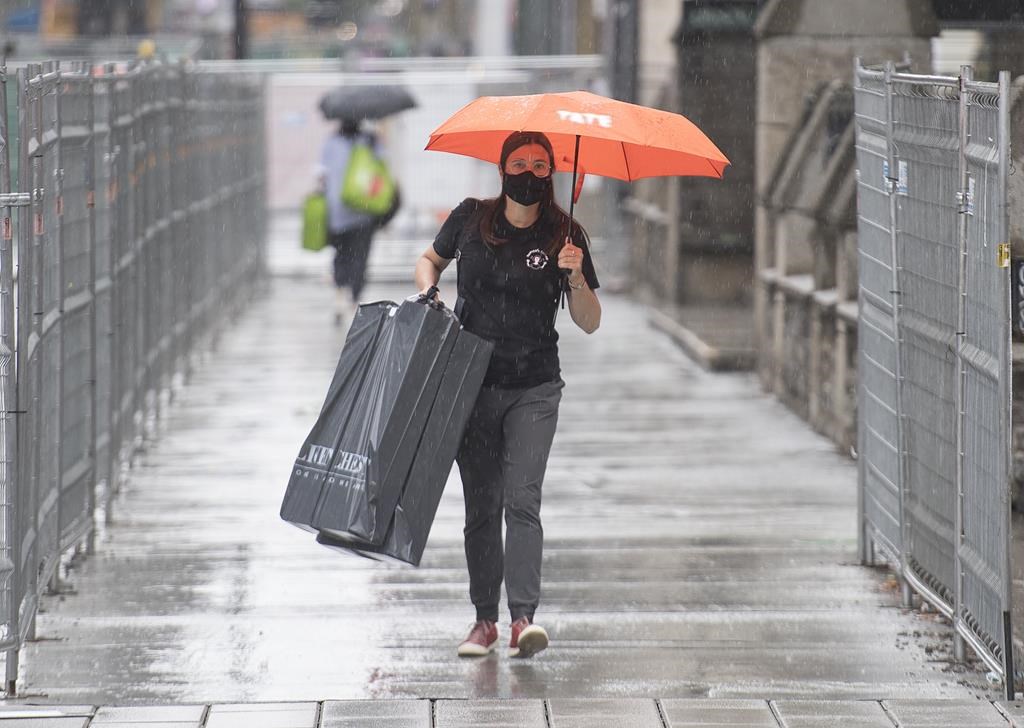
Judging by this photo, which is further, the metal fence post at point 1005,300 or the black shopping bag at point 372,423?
the black shopping bag at point 372,423

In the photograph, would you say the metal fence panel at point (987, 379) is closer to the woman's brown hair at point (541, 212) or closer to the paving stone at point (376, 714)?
the woman's brown hair at point (541, 212)

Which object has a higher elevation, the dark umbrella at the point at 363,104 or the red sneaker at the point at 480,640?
the dark umbrella at the point at 363,104

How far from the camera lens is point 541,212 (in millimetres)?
6414

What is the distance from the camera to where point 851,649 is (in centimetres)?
679

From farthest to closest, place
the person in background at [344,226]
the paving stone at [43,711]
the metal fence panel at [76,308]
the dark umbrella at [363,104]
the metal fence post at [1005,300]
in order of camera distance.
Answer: the person in background at [344,226] → the dark umbrella at [363,104] → the metal fence panel at [76,308] → the paving stone at [43,711] → the metal fence post at [1005,300]

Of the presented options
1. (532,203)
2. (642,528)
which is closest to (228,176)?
(642,528)

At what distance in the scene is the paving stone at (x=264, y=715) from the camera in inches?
229

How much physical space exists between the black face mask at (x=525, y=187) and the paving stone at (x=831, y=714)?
188 centimetres

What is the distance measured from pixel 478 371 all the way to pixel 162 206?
6091mm

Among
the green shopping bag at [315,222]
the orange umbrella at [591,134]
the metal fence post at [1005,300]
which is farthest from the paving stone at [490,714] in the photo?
the green shopping bag at [315,222]

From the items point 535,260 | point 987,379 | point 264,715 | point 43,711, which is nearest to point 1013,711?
point 987,379

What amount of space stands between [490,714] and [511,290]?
4.79 feet

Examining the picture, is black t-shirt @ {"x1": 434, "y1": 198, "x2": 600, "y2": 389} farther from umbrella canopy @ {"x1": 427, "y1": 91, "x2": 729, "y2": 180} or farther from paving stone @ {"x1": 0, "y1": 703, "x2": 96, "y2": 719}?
paving stone @ {"x1": 0, "y1": 703, "x2": 96, "y2": 719}

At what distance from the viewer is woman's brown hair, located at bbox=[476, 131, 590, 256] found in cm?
632
